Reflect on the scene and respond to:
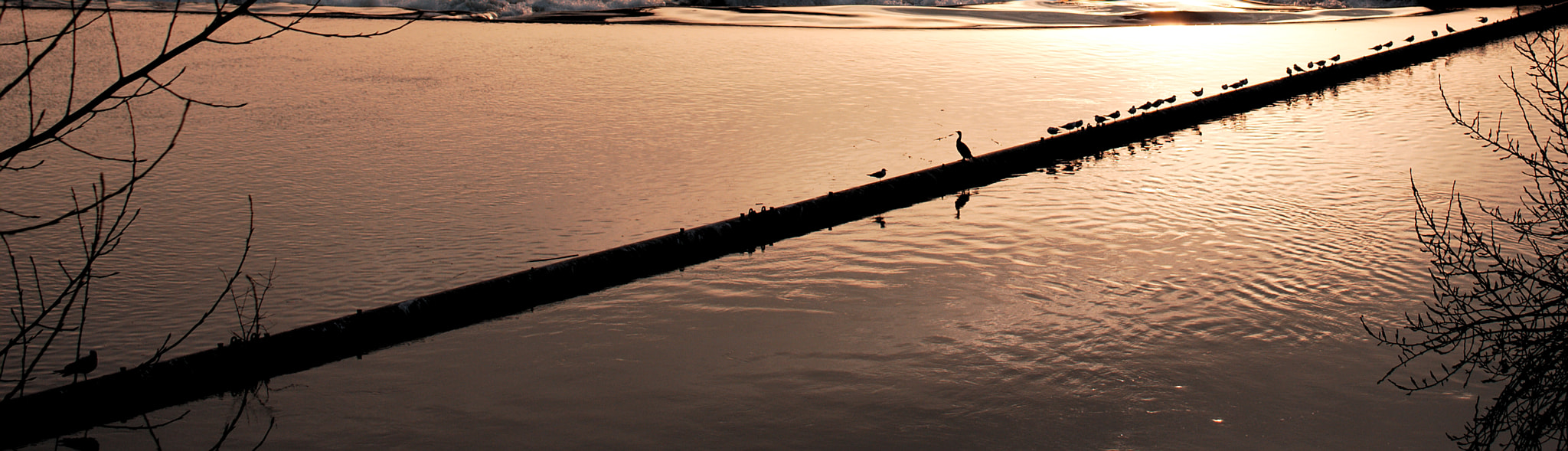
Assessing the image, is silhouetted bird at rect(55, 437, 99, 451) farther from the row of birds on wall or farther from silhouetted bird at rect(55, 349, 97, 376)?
the row of birds on wall

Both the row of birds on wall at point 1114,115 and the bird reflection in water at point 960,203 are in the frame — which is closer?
the bird reflection in water at point 960,203

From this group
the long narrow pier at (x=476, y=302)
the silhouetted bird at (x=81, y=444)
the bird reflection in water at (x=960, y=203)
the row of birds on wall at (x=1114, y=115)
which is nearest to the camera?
the silhouetted bird at (x=81, y=444)

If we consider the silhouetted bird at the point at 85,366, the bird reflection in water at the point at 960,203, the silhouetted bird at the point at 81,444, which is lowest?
the bird reflection in water at the point at 960,203

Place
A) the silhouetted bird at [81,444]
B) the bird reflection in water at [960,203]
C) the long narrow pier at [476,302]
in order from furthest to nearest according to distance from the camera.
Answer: the bird reflection in water at [960,203], the long narrow pier at [476,302], the silhouetted bird at [81,444]

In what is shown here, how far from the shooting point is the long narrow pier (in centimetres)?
245

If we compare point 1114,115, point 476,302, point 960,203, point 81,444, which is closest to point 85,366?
point 81,444

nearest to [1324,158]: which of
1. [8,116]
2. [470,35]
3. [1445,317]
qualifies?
[1445,317]

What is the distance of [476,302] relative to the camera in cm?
319

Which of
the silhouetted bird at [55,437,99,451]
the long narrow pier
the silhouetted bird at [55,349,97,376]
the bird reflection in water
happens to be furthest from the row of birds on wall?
the silhouetted bird at [55,437,99,451]

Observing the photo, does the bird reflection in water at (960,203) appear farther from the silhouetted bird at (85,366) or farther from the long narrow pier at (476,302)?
the silhouetted bird at (85,366)

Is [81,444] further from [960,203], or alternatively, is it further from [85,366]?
[960,203]

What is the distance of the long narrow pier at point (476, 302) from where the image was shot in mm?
2447

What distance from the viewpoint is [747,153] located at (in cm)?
542

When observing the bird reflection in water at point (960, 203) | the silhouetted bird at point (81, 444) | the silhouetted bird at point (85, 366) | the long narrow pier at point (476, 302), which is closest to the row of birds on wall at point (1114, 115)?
the long narrow pier at point (476, 302)
